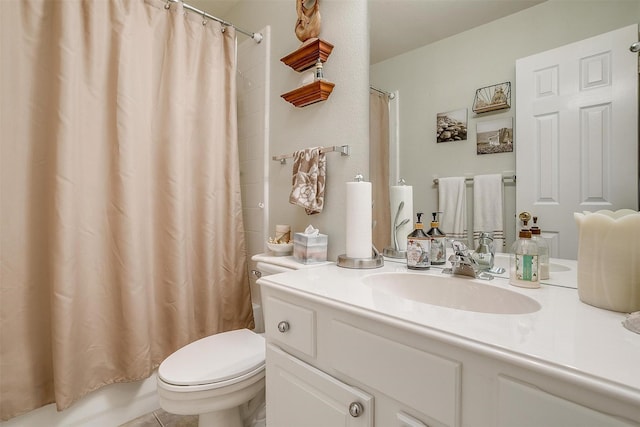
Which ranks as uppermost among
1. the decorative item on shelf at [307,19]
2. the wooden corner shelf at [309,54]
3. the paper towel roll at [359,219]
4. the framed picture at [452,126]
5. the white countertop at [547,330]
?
the decorative item on shelf at [307,19]

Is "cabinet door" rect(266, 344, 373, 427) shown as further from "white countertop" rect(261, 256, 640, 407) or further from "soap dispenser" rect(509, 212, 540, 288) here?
"soap dispenser" rect(509, 212, 540, 288)

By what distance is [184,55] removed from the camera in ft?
4.91

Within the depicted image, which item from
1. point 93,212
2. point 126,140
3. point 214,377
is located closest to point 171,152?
point 126,140

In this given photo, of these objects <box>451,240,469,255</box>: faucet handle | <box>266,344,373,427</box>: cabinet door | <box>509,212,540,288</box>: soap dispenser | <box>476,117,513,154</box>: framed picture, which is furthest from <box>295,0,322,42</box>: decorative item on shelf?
<box>266,344,373,427</box>: cabinet door

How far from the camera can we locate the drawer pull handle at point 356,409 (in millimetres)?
657

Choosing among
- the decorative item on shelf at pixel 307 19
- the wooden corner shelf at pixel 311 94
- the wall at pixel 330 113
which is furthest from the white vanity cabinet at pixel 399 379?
the decorative item on shelf at pixel 307 19

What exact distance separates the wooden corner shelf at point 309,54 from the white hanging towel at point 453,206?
0.75 meters

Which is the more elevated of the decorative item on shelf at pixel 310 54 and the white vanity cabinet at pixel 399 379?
the decorative item on shelf at pixel 310 54

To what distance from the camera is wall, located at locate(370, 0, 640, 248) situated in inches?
32.2

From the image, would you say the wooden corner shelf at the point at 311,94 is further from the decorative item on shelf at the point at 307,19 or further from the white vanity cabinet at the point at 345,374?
the white vanity cabinet at the point at 345,374

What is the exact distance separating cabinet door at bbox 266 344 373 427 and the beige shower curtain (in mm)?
777

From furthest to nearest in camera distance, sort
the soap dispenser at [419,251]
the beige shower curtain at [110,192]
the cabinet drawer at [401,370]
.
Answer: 1. the beige shower curtain at [110,192]
2. the soap dispenser at [419,251]
3. the cabinet drawer at [401,370]

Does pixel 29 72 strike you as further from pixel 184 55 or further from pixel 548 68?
pixel 548 68

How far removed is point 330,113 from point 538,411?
1.20 metres
